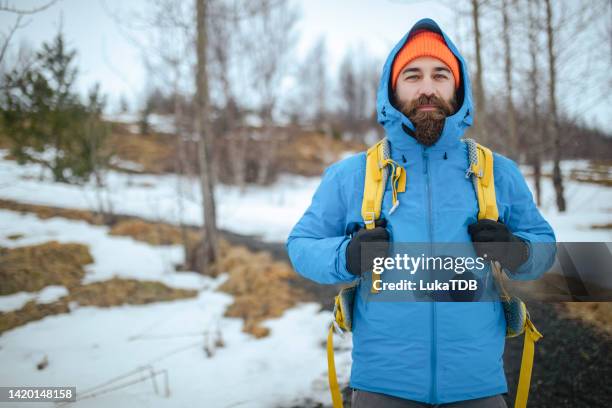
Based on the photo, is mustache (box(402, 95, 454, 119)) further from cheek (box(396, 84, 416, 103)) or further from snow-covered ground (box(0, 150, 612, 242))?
snow-covered ground (box(0, 150, 612, 242))

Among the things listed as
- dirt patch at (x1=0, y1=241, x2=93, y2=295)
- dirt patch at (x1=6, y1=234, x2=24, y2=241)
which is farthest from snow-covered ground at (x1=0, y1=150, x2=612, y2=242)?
dirt patch at (x1=0, y1=241, x2=93, y2=295)

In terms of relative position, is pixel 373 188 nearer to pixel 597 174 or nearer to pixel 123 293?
pixel 123 293

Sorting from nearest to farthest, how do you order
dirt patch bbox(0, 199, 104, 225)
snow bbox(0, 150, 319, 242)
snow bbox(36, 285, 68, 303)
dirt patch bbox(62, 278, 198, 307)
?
snow bbox(36, 285, 68, 303) < dirt patch bbox(62, 278, 198, 307) < dirt patch bbox(0, 199, 104, 225) < snow bbox(0, 150, 319, 242)

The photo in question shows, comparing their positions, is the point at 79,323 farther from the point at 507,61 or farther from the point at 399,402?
the point at 507,61

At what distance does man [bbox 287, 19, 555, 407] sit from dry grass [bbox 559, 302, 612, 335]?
2837mm

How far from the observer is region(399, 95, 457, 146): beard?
1.63 metres

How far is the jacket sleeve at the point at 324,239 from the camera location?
1.56 metres

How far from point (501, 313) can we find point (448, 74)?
4.38ft

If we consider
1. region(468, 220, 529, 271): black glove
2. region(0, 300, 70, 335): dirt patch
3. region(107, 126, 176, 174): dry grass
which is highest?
region(107, 126, 176, 174): dry grass

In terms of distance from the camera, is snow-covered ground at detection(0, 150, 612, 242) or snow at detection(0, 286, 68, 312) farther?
snow-covered ground at detection(0, 150, 612, 242)

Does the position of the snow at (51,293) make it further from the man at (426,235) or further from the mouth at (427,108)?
the mouth at (427,108)

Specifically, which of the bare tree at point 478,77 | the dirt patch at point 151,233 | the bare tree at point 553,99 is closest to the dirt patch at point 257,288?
the dirt patch at point 151,233

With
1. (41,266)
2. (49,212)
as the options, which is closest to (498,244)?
(41,266)

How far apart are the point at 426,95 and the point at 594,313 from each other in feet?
12.1
